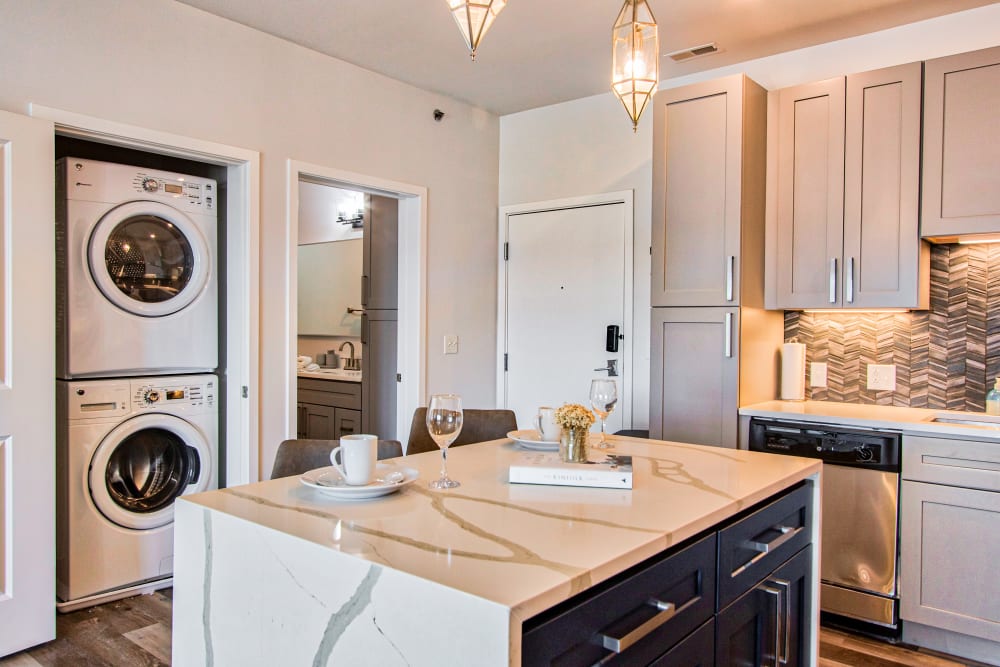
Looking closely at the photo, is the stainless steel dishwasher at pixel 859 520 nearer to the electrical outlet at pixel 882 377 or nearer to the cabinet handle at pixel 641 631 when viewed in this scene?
the electrical outlet at pixel 882 377

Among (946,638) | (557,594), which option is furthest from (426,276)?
(557,594)

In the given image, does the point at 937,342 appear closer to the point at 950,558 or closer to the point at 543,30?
the point at 950,558

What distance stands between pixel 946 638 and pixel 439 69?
11.5 ft

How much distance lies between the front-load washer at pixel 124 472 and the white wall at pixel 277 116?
34 cm

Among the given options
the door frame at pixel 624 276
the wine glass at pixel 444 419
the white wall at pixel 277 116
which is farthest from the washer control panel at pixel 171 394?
the wine glass at pixel 444 419

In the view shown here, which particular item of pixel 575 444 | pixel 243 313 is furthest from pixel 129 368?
pixel 575 444

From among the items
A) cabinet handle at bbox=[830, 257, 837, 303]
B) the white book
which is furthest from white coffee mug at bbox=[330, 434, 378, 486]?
cabinet handle at bbox=[830, 257, 837, 303]

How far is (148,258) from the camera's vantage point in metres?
3.13

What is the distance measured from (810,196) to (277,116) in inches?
101

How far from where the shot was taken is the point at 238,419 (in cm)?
327

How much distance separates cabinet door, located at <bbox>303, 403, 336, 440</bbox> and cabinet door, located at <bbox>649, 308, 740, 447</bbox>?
→ 2593 mm

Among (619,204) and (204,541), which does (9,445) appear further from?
(619,204)

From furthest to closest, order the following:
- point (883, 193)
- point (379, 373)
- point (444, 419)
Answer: point (379, 373) → point (883, 193) → point (444, 419)

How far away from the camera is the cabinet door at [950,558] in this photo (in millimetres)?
2520
